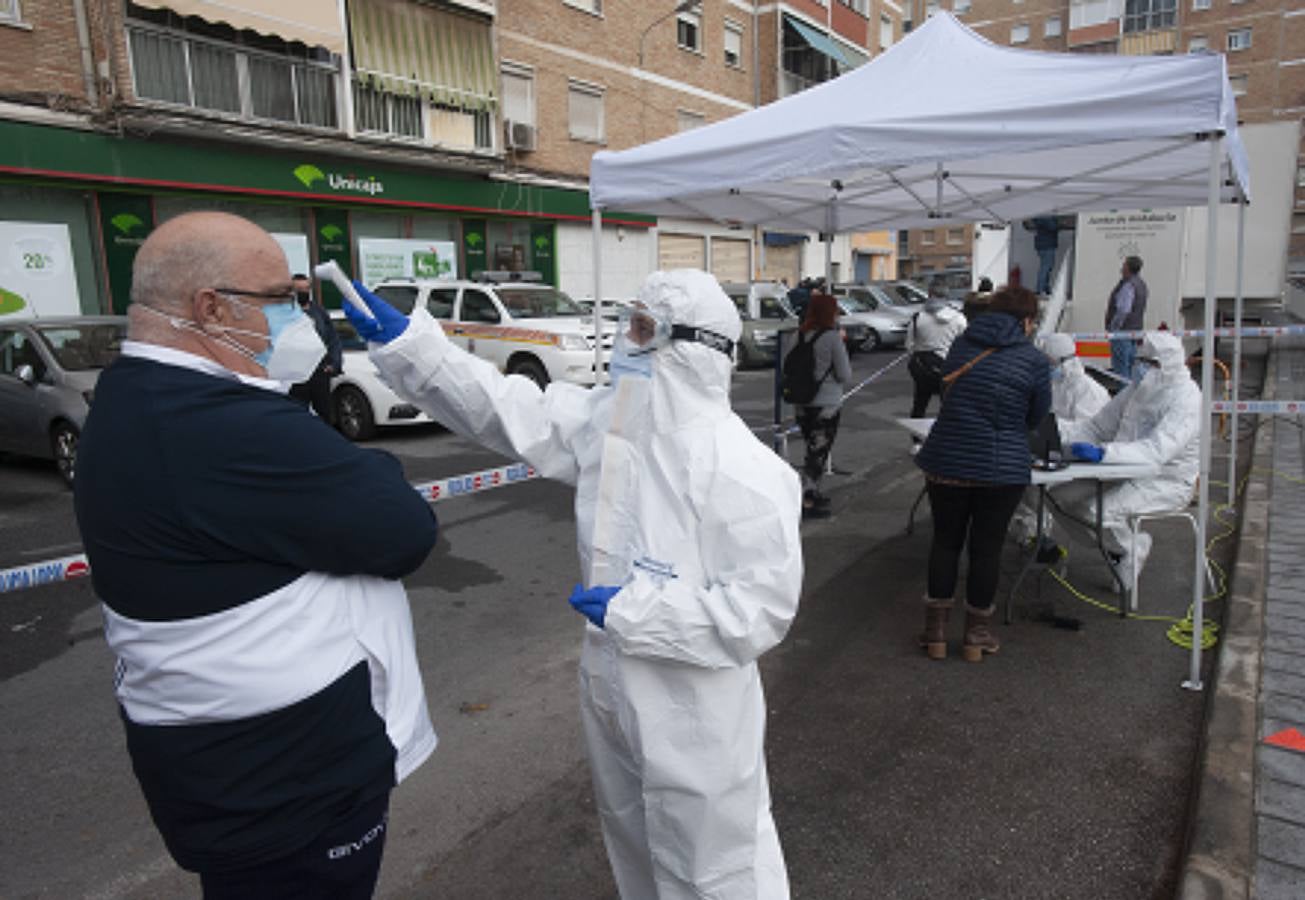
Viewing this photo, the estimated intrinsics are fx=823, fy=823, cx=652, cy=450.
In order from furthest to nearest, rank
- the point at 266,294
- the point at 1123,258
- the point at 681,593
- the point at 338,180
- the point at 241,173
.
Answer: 1. the point at 338,180
2. the point at 241,173
3. the point at 1123,258
4. the point at 681,593
5. the point at 266,294

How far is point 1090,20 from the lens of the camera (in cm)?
4900

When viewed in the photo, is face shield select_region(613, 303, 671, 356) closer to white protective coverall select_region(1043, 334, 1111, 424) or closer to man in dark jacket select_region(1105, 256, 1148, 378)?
white protective coverall select_region(1043, 334, 1111, 424)

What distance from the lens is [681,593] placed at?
1756 millimetres

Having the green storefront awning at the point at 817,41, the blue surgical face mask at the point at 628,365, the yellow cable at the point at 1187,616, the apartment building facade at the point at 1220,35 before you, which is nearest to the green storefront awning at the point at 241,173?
the yellow cable at the point at 1187,616

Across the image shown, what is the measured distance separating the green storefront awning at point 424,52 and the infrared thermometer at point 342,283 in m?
16.0

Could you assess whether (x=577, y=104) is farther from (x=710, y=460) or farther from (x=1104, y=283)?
(x=710, y=460)

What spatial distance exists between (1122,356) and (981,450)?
27.3 ft

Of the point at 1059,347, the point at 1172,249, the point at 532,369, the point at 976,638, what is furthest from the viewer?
the point at 1172,249

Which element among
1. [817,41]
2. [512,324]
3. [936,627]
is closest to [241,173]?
[512,324]

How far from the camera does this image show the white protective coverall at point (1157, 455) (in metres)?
4.70

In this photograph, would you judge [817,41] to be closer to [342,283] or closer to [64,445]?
[64,445]

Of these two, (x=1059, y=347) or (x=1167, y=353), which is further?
(x=1059, y=347)

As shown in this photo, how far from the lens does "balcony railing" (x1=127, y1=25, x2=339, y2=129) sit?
43.3 ft

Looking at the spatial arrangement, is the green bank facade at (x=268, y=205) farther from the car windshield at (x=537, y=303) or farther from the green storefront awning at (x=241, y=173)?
the car windshield at (x=537, y=303)
